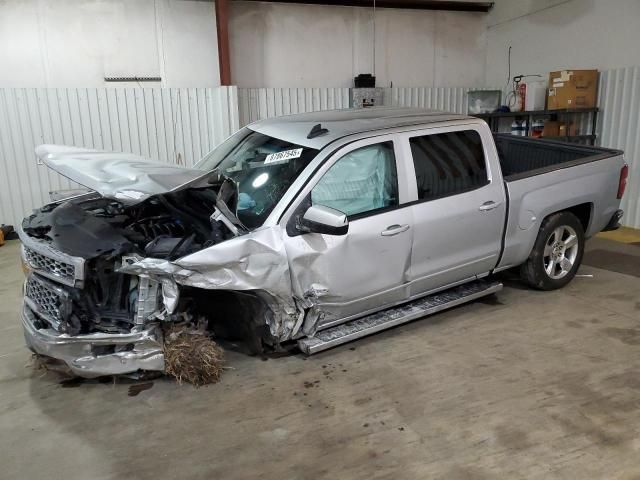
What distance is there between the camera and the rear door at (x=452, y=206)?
4.04m

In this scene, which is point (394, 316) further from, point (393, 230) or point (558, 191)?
point (558, 191)

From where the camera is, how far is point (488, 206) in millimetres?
4355

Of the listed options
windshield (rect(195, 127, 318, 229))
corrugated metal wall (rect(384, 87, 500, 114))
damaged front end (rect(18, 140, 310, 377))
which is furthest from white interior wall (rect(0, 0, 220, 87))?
damaged front end (rect(18, 140, 310, 377))

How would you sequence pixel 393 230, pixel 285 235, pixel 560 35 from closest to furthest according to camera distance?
pixel 285 235, pixel 393 230, pixel 560 35

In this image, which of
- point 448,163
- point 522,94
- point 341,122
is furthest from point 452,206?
point 522,94

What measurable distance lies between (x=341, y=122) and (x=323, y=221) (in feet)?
3.99

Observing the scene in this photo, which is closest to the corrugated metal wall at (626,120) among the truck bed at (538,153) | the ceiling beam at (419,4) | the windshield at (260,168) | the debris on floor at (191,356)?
the truck bed at (538,153)

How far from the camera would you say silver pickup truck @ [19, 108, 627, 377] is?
10.7 ft

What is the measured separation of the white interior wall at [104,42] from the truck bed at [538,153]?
17.2 ft

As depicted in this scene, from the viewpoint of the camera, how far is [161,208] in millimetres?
3863

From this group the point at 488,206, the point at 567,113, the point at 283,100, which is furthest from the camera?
the point at 283,100

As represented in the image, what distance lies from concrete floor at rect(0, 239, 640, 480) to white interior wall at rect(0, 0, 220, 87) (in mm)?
5198

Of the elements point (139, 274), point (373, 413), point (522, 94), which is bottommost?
point (373, 413)

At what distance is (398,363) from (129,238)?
6.91 ft
